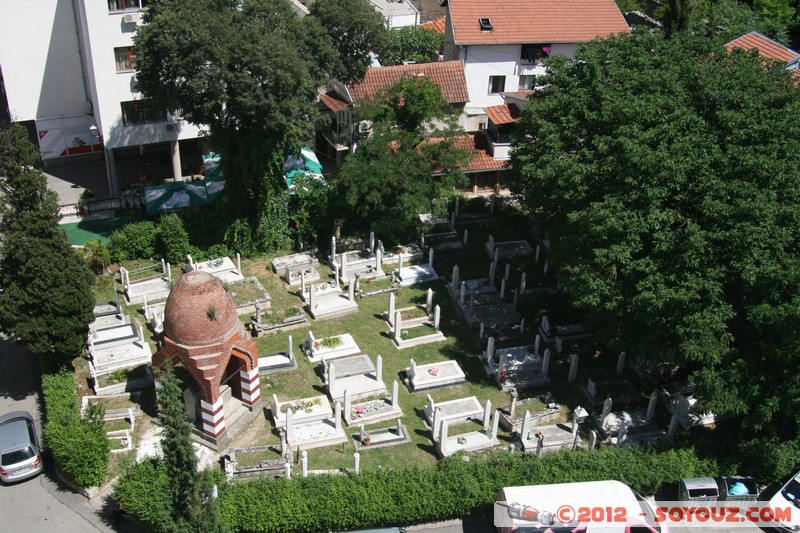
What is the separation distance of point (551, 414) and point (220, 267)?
18.4 m

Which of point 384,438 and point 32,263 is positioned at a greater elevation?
point 32,263

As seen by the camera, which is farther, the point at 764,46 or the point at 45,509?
the point at 764,46

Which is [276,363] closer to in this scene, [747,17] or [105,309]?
[105,309]

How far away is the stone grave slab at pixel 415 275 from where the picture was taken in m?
39.5

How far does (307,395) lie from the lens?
104 feet

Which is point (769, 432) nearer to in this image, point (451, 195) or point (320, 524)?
point (320, 524)

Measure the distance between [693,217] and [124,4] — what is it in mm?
31397

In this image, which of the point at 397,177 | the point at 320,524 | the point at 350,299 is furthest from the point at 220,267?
the point at 320,524

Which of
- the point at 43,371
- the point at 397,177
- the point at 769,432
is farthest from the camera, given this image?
the point at 397,177

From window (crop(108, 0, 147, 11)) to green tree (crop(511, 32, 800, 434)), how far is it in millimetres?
23565

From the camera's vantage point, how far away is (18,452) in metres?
27.2

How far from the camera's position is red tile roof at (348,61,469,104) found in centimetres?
4609

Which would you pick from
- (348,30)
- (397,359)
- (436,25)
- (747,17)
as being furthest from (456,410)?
(747,17)

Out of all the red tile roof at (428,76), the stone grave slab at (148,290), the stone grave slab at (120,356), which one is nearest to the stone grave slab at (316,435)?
the stone grave slab at (120,356)
